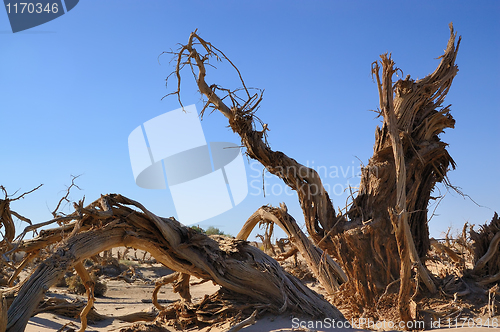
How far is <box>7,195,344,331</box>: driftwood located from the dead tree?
1900 millimetres

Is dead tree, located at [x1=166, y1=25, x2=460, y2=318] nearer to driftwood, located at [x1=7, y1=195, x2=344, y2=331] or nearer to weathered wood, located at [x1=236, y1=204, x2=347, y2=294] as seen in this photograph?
weathered wood, located at [x1=236, y1=204, x2=347, y2=294]

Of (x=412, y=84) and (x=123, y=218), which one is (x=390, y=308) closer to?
(x=412, y=84)

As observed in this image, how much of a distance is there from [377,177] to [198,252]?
11.8 feet

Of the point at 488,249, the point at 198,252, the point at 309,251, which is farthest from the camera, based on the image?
the point at 309,251

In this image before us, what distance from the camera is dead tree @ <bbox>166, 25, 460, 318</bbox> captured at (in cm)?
665

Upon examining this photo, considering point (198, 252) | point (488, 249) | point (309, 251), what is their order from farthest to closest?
point (309, 251) < point (488, 249) < point (198, 252)

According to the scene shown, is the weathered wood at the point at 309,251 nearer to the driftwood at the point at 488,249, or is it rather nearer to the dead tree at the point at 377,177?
the dead tree at the point at 377,177

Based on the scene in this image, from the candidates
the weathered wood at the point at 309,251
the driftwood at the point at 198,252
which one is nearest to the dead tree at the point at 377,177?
the weathered wood at the point at 309,251

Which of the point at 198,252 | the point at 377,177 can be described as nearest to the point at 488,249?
the point at 377,177

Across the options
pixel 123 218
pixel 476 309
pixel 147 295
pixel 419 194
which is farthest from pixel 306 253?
pixel 147 295

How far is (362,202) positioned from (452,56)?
2.98 metres

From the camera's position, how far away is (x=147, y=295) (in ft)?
39.1

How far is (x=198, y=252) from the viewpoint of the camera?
192 inches

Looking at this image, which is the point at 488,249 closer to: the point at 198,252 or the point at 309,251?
the point at 309,251
